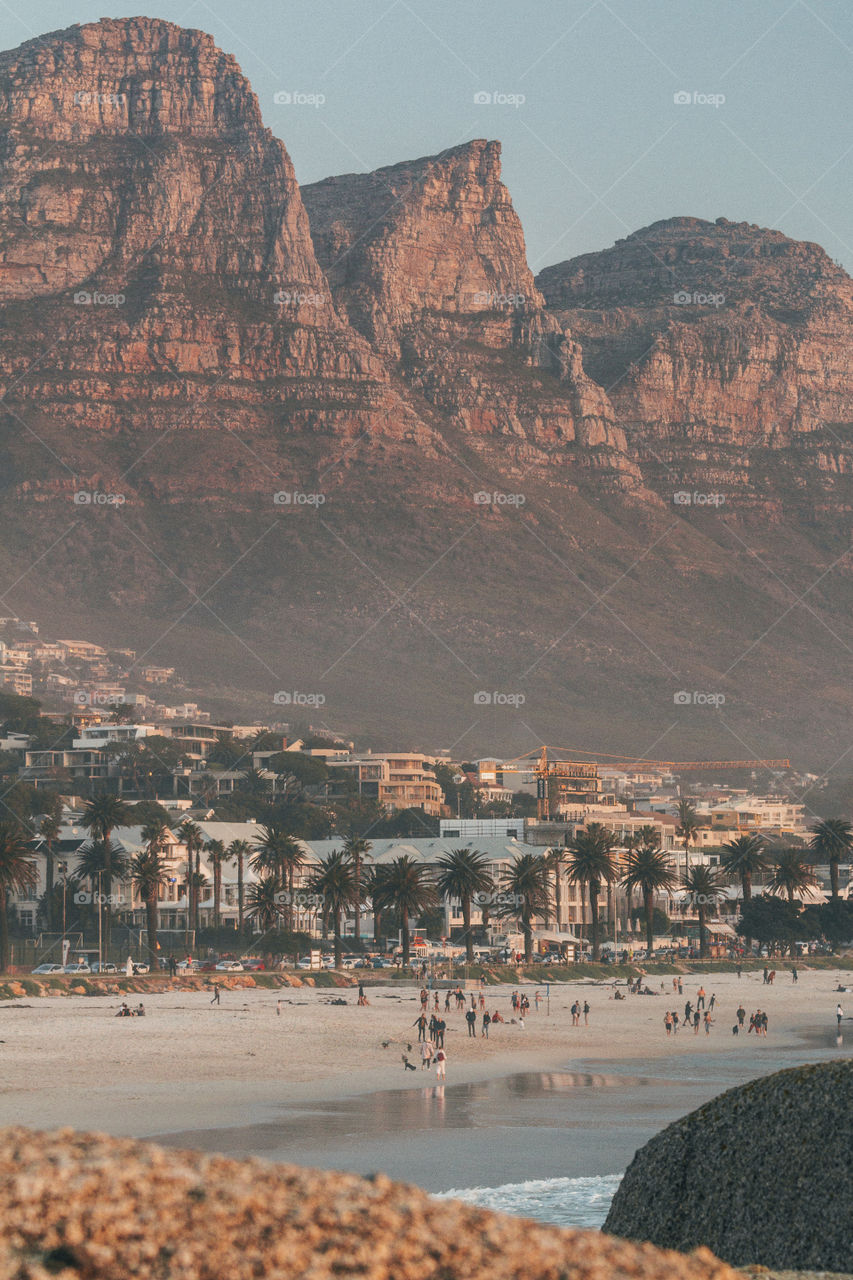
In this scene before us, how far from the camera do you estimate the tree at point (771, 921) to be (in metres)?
148

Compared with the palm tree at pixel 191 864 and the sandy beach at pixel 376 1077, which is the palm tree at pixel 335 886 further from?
the sandy beach at pixel 376 1077

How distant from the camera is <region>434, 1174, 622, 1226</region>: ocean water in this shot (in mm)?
25984

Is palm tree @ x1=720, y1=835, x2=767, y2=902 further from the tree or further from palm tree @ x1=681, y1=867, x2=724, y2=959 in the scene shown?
palm tree @ x1=681, y1=867, x2=724, y2=959

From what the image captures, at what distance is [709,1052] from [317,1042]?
51.9 feet

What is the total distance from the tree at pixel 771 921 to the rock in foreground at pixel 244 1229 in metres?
148

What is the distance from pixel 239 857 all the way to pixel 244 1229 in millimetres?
132959

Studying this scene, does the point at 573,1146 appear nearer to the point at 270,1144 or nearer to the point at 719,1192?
the point at 270,1144

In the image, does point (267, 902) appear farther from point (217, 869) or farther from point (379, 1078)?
point (379, 1078)

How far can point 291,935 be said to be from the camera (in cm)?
12019

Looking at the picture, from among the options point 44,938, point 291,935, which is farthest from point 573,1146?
point 44,938

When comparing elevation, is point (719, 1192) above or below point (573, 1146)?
above

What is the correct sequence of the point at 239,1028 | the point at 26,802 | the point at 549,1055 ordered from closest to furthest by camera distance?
the point at 549,1055 → the point at 239,1028 → the point at 26,802

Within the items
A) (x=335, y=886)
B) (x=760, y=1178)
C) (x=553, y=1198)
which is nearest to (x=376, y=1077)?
(x=553, y=1198)

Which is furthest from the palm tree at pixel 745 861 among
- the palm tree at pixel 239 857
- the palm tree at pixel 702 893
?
the palm tree at pixel 239 857
